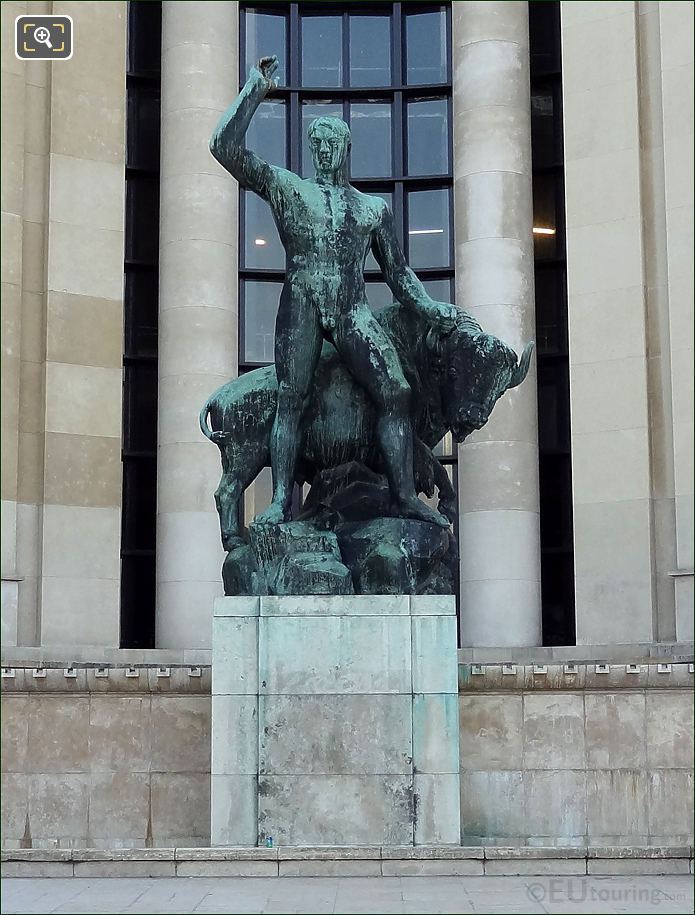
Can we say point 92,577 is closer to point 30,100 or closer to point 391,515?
point 30,100

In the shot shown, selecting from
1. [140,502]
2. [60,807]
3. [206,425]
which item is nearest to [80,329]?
[140,502]

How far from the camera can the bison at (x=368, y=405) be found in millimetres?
14773

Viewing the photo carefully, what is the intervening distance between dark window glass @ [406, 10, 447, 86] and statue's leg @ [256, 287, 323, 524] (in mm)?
19316

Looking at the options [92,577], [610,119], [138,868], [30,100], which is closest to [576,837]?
[138,868]

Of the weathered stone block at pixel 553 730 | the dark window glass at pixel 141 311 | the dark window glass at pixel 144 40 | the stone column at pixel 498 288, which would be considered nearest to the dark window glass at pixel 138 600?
the dark window glass at pixel 141 311

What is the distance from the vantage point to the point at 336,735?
13.9m

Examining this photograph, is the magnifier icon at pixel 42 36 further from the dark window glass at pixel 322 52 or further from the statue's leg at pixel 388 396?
the statue's leg at pixel 388 396

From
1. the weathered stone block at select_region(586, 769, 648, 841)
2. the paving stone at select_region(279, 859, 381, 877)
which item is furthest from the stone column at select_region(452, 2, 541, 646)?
the paving stone at select_region(279, 859, 381, 877)

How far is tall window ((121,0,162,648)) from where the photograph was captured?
31.5m

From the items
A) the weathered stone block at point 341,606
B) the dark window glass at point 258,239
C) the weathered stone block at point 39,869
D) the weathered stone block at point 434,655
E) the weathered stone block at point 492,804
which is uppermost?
the dark window glass at point 258,239

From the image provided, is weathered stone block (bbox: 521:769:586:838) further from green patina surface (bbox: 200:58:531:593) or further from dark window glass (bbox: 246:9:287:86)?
dark window glass (bbox: 246:9:287:86)

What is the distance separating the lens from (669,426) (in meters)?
26.7

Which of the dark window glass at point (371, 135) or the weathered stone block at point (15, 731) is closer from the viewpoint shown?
the weathered stone block at point (15, 731)

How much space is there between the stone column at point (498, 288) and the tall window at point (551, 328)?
8.13 feet
